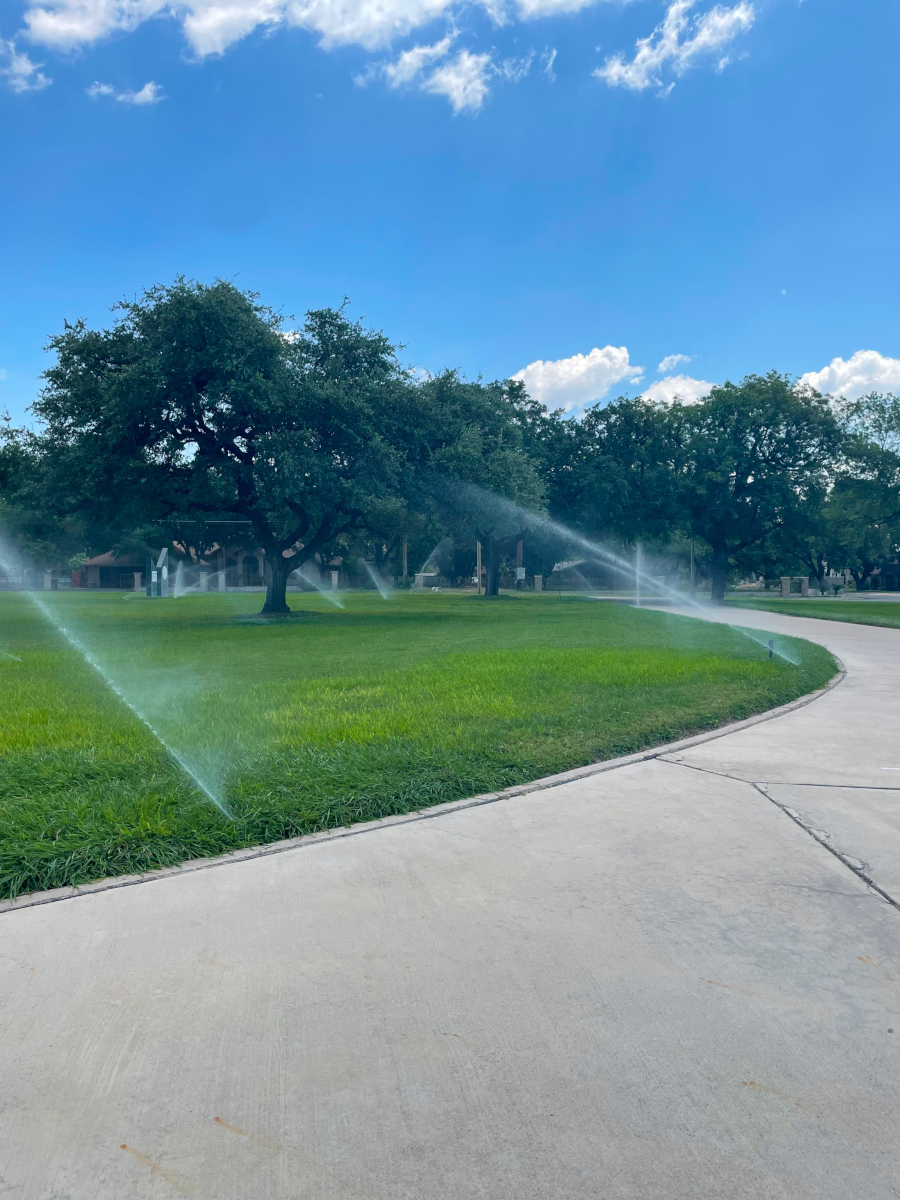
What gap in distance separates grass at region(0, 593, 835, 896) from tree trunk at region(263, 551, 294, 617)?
38.3 ft

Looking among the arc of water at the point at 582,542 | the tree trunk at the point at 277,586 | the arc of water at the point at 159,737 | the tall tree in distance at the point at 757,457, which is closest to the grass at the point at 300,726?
the arc of water at the point at 159,737

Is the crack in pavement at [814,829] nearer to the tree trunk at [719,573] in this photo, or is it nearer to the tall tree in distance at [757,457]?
the tall tree in distance at [757,457]

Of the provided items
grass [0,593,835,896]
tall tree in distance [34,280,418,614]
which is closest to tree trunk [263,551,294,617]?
tall tree in distance [34,280,418,614]

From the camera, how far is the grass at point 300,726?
14.5 ft

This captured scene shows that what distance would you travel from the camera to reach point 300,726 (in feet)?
23.1

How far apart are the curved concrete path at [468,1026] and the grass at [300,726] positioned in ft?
1.84

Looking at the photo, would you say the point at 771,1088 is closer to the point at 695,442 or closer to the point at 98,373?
the point at 98,373

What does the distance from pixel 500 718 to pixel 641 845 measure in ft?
10.3

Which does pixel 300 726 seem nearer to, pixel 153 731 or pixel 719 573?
pixel 153 731

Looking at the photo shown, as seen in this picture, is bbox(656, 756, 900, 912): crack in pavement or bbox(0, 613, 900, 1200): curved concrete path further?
bbox(656, 756, 900, 912): crack in pavement

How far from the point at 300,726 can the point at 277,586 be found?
826 inches

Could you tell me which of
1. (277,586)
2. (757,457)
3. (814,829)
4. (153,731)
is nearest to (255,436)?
(277,586)

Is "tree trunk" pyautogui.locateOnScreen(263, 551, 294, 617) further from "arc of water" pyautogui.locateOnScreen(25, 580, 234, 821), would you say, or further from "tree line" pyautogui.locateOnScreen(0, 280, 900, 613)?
"arc of water" pyautogui.locateOnScreen(25, 580, 234, 821)

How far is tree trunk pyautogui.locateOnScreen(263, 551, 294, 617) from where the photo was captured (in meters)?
27.2
